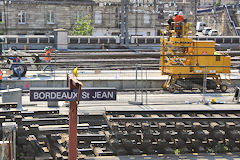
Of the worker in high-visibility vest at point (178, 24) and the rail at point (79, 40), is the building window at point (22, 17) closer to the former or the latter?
the rail at point (79, 40)

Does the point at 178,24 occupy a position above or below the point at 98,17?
below

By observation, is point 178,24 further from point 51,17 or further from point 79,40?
point 51,17

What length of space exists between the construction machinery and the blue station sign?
11.5 metres

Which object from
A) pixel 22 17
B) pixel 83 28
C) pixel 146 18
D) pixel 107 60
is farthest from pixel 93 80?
pixel 146 18

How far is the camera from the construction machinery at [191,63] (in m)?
21.7

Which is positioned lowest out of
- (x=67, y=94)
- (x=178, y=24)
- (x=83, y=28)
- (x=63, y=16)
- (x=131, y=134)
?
(x=131, y=134)

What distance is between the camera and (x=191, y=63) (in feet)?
73.4

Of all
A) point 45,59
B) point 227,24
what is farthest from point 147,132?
point 227,24

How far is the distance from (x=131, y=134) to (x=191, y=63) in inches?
433

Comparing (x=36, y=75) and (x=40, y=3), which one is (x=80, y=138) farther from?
(x=40, y=3)

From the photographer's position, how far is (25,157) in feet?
36.3

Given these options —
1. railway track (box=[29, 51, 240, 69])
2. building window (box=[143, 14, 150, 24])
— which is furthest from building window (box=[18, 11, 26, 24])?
railway track (box=[29, 51, 240, 69])

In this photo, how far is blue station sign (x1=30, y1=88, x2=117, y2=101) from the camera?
31.3ft

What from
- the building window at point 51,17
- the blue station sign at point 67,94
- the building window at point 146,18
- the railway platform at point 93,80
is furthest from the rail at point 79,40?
the blue station sign at point 67,94
